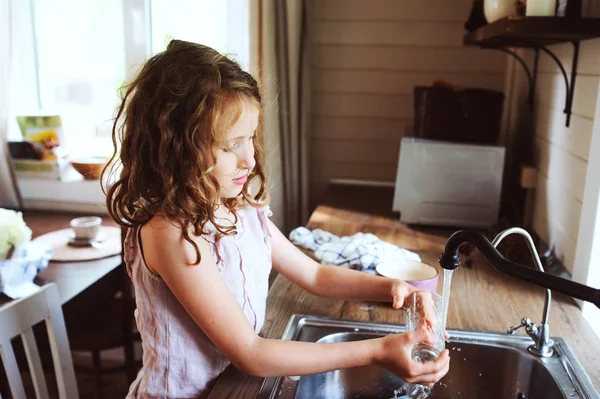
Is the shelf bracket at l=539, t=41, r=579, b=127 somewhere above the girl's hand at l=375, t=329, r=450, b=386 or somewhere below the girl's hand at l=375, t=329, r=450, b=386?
above

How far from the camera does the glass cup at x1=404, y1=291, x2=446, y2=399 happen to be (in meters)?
0.98

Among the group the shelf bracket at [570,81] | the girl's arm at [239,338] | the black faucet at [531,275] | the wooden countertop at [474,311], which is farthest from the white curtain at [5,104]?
the black faucet at [531,275]

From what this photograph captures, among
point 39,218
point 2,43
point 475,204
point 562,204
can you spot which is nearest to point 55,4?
point 2,43

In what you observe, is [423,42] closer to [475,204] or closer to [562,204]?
[475,204]

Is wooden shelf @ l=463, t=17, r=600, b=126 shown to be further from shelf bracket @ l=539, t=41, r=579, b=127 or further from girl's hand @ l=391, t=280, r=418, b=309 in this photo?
girl's hand @ l=391, t=280, r=418, b=309

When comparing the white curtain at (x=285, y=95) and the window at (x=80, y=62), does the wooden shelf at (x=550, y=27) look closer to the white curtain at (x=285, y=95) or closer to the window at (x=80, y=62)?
the white curtain at (x=285, y=95)

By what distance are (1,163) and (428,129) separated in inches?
74.2

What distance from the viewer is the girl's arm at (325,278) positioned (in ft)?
3.85

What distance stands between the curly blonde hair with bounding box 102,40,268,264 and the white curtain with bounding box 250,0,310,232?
3.70ft

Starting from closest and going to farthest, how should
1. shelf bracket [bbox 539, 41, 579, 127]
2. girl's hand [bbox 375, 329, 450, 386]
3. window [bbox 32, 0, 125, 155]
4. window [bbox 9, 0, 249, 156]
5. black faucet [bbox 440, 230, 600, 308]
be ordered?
black faucet [bbox 440, 230, 600, 308] < girl's hand [bbox 375, 329, 450, 386] < shelf bracket [bbox 539, 41, 579, 127] < window [bbox 9, 0, 249, 156] < window [bbox 32, 0, 125, 155]

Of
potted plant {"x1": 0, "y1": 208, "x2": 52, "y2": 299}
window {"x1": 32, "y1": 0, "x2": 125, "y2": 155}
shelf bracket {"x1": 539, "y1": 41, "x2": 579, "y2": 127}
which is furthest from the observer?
window {"x1": 32, "y1": 0, "x2": 125, "y2": 155}

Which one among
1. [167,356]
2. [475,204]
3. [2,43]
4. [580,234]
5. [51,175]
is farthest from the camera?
[51,175]

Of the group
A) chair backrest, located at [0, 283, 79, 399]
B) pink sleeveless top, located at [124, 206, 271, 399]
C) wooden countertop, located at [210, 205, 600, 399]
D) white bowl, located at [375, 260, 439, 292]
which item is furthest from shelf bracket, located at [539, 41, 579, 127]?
chair backrest, located at [0, 283, 79, 399]

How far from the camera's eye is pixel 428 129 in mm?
1926
